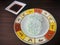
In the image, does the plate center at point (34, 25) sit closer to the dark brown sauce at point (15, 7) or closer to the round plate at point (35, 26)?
the round plate at point (35, 26)

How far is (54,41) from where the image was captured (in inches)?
35.8

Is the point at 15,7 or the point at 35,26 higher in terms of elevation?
the point at 15,7

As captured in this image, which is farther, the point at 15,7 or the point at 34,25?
the point at 15,7

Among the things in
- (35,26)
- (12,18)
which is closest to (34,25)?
(35,26)

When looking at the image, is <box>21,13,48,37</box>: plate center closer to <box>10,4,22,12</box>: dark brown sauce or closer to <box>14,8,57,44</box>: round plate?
<box>14,8,57,44</box>: round plate

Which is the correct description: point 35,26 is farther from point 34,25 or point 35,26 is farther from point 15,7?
point 15,7

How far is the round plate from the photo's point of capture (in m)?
0.92


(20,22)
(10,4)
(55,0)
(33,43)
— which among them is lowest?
(33,43)

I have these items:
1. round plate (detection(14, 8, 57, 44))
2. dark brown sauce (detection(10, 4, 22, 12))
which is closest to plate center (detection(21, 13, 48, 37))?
round plate (detection(14, 8, 57, 44))

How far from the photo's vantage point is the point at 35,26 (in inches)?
38.4

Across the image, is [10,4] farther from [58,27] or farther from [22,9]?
[58,27]

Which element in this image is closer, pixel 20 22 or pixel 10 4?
pixel 20 22

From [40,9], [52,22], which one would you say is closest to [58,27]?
[52,22]

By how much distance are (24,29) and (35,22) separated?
9 cm
